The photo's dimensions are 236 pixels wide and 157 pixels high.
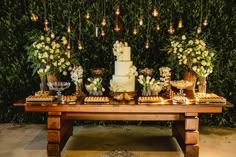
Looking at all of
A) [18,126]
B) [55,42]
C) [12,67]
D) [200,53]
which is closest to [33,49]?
[55,42]

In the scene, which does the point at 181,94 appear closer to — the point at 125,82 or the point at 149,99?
the point at 149,99

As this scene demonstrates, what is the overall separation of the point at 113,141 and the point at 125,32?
1.73 meters

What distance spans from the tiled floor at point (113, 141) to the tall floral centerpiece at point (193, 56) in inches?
34.7

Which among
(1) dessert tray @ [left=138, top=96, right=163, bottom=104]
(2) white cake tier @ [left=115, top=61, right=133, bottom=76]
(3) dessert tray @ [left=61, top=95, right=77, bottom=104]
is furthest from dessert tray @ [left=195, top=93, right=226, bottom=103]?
(3) dessert tray @ [left=61, top=95, right=77, bottom=104]

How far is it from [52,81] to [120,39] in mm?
1313

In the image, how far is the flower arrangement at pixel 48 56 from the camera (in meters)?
5.14

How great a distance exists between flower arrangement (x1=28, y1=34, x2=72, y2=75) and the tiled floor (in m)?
1.01

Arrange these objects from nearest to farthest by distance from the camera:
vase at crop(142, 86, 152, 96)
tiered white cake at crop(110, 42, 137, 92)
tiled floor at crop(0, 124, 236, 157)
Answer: tiled floor at crop(0, 124, 236, 157)
vase at crop(142, 86, 152, 96)
tiered white cake at crop(110, 42, 137, 92)

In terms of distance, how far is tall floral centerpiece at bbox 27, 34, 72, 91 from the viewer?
5.14 m

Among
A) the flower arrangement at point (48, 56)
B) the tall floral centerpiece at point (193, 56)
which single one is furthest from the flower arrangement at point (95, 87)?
the tall floral centerpiece at point (193, 56)

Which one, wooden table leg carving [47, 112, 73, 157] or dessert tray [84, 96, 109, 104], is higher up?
dessert tray [84, 96, 109, 104]

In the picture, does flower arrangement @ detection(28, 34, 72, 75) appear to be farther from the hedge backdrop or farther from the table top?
the table top

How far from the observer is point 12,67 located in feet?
20.2

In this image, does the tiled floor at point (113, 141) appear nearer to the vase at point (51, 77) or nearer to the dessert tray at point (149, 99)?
the dessert tray at point (149, 99)
